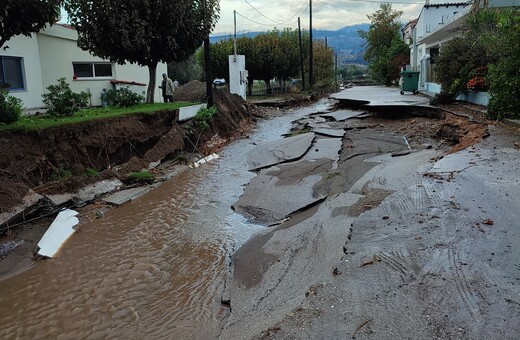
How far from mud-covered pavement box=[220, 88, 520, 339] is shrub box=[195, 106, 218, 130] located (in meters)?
5.98

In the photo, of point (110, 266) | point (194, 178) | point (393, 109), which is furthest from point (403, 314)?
point (393, 109)

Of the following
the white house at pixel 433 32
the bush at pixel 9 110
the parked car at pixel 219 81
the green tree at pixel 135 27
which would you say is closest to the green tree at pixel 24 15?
the bush at pixel 9 110

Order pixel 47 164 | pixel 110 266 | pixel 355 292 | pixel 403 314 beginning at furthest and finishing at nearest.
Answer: pixel 47 164 → pixel 110 266 → pixel 355 292 → pixel 403 314

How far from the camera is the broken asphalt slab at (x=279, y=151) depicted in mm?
11789

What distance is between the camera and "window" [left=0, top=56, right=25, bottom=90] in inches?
592

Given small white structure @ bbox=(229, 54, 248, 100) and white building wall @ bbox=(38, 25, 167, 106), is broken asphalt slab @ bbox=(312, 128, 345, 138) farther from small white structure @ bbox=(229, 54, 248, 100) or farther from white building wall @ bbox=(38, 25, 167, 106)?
small white structure @ bbox=(229, 54, 248, 100)

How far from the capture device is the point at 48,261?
612cm

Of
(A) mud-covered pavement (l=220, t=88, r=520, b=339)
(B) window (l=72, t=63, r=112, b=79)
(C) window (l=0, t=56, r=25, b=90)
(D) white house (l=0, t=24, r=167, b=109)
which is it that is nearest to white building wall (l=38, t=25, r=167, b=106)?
(D) white house (l=0, t=24, r=167, b=109)

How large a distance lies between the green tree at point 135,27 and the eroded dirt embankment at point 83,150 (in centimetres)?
249

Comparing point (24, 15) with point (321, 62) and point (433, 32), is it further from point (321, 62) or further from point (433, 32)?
point (321, 62)

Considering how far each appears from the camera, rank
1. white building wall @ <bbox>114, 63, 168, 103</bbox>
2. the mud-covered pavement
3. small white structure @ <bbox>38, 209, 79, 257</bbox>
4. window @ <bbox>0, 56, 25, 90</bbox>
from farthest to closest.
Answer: white building wall @ <bbox>114, 63, 168, 103</bbox> → window @ <bbox>0, 56, 25, 90</bbox> → small white structure @ <bbox>38, 209, 79, 257</bbox> → the mud-covered pavement

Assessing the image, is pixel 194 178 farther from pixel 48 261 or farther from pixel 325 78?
pixel 325 78

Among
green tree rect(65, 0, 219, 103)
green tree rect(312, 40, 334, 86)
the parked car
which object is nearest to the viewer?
green tree rect(65, 0, 219, 103)

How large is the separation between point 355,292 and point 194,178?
745 cm
